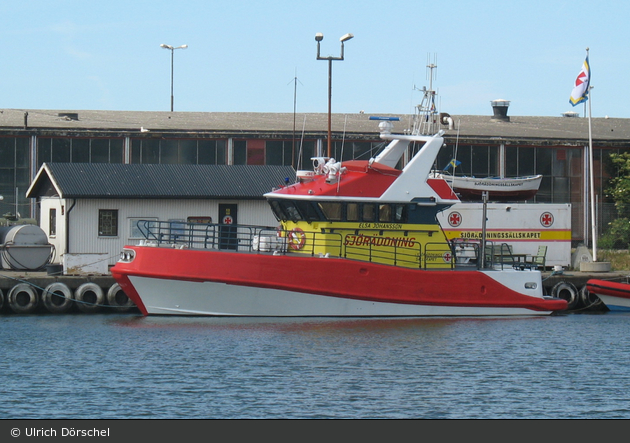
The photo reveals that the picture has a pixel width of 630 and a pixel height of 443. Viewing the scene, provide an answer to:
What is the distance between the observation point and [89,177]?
89.1ft

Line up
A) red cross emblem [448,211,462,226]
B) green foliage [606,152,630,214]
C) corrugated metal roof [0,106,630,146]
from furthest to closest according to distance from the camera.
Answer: green foliage [606,152,630,214]
corrugated metal roof [0,106,630,146]
red cross emblem [448,211,462,226]

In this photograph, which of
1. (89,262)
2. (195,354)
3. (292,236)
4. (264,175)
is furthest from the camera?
(264,175)

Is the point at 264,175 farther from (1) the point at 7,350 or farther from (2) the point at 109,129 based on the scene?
(1) the point at 7,350

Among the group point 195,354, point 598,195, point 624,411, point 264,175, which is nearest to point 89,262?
point 264,175

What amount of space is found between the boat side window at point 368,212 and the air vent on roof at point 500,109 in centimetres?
2462

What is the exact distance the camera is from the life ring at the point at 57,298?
23.6 m

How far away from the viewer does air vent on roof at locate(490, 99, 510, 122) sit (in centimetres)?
4450

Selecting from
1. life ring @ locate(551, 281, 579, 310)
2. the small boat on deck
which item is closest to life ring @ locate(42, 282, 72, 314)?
life ring @ locate(551, 281, 579, 310)

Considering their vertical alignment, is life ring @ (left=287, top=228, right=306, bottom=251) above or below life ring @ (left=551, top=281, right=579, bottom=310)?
above

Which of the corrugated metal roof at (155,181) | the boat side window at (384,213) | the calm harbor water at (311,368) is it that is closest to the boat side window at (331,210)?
the boat side window at (384,213)

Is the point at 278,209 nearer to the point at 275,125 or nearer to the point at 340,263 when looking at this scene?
the point at 340,263

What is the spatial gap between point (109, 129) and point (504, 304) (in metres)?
19.8

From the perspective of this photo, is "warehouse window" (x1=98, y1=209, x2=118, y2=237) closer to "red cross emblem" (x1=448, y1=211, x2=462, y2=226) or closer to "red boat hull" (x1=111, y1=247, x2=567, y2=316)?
"red boat hull" (x1=111, y1=247, x2=567, y2=316)

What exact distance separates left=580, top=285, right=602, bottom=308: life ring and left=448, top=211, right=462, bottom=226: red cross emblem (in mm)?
4503
